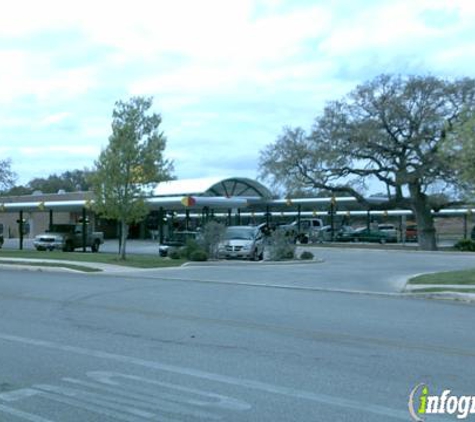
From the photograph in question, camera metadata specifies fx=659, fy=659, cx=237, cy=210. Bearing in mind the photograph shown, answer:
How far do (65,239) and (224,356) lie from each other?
32.2 meters

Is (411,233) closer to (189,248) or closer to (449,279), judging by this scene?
(189,248)

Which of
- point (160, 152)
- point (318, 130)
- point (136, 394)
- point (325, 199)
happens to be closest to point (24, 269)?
point (160, 152)

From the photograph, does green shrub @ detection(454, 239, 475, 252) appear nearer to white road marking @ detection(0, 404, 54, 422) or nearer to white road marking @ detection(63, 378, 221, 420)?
white road marking @ detection(63, 378, 221, 420)

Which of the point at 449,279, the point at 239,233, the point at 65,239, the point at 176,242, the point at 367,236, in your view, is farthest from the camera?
the point at 367,236

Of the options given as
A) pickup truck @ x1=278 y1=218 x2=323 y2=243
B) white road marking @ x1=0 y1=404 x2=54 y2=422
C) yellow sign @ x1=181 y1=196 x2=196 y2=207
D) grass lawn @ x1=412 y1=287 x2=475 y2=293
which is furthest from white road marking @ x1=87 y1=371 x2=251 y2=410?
pickup truck @ x1=278 y1=218 x2=323 y2=243

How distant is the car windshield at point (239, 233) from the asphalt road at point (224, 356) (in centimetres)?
1577

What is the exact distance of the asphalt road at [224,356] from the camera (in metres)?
6.32

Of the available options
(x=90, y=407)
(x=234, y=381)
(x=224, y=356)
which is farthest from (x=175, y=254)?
(x=90, y=407)

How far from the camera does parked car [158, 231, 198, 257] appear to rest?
106 feet

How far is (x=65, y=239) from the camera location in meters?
39.2

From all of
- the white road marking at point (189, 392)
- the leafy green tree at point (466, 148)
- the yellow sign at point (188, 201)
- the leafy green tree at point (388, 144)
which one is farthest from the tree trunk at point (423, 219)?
the white road marking at point (189, 392)

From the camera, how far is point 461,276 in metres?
19.5

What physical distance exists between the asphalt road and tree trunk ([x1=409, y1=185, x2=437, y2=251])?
27995 mm

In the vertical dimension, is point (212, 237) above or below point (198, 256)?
above
